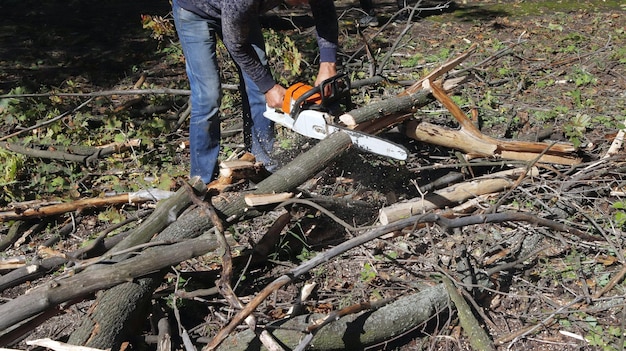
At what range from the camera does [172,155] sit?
15.9 feet

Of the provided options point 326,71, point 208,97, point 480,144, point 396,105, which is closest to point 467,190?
point 480,144

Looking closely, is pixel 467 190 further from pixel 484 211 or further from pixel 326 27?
pixel 326 27

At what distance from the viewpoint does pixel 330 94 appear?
11.6ft

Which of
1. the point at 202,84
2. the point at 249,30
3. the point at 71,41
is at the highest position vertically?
the point at 249,30

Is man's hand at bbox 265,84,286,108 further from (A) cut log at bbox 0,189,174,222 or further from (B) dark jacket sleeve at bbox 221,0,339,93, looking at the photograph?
(A) cut log at bbox 0,189,174,222

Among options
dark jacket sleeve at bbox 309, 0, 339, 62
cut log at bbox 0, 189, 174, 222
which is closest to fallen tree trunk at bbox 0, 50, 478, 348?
dark jacket sleeve at bbox 309, 0, 339, 62

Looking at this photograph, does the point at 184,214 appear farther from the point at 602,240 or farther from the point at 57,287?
the point at 602,240

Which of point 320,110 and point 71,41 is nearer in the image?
point 320,110

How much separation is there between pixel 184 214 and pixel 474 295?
152 centimetres

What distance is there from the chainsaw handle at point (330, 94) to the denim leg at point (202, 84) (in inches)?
30.1

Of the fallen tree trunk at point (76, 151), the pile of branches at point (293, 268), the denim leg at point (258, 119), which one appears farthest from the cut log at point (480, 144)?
the fallen tree trunk at point (76, 151)

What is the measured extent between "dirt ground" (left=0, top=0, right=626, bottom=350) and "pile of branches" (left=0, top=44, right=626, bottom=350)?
5 cm

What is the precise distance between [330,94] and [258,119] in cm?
94

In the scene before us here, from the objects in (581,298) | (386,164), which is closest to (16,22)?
(386,164)
